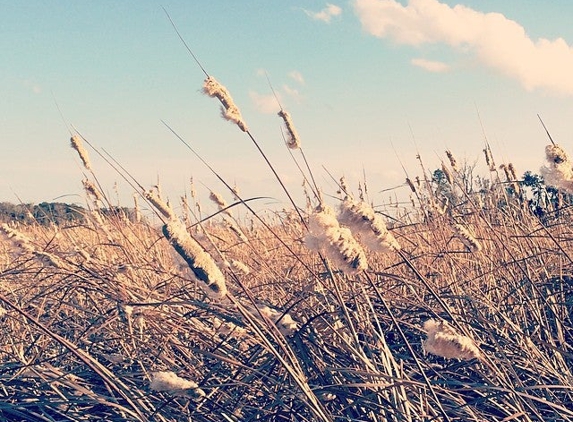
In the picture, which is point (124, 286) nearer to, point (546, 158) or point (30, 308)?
point (30, 308)

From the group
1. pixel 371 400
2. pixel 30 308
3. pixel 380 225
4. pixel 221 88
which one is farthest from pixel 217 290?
pixel 30 308

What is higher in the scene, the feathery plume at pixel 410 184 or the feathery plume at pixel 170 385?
the feathery plume at pixel 410 184

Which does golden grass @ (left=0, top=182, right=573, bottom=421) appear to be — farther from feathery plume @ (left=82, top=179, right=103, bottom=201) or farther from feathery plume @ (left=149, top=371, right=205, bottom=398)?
feathery plume @ (left=82, top=179, right=103, bottom=201)

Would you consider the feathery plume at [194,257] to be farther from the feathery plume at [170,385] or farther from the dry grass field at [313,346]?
the feathery plume at [170,385]

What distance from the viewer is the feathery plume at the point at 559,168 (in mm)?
1582

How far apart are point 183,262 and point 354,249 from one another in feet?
0.94

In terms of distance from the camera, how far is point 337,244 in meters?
1.10

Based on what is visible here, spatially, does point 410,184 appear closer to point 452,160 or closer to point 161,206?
point 452,160

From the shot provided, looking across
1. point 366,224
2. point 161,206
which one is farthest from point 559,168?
point 161,206

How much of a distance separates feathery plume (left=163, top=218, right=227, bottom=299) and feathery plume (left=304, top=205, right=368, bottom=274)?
0.59 feet

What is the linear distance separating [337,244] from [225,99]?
0.87 metres

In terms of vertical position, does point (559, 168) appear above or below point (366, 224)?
above

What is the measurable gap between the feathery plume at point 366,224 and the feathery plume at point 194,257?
0.24 m

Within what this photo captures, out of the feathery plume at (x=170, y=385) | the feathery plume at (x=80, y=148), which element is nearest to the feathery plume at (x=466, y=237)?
the feathery plume at (x=170, y=385)
